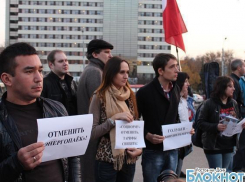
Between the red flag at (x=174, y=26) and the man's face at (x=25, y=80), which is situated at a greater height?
the red flag at (x=174, y=26)

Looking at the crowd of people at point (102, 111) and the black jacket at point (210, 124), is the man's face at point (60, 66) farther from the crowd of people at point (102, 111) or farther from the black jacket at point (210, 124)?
the black jacket at point (210, 124)

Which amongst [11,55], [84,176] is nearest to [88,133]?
[11,55]

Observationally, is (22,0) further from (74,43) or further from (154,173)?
(154,173)

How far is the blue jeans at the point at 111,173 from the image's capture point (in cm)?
339

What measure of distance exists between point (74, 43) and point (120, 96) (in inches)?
4081

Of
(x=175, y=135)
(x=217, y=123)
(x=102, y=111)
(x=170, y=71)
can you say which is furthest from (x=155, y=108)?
(x=217, y=123)

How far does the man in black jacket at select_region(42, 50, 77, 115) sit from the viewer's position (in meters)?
5.09

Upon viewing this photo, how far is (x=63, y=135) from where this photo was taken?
2.34 metres

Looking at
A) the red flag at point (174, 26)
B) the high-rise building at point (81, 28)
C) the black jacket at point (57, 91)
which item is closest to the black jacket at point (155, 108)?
the black jacket at point (57, 91)

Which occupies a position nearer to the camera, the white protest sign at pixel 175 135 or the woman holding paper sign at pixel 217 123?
the white protest sign at pixel 175 135

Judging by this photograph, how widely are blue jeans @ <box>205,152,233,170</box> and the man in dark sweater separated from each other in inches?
44.1

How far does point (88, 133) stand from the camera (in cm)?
251

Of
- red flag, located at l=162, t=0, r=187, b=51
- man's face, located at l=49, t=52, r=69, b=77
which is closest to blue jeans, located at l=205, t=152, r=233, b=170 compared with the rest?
red flag, located at l=162, t=0, r=187, b=51

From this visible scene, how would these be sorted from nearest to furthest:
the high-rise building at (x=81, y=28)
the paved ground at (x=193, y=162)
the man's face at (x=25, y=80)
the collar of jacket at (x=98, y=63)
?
the man's face at (x=25, y=80)
the collar of jacket at (x=98, y=63)
the paved ground at (x=193, y=162)
the high-rise building at (x=81, y=28)
